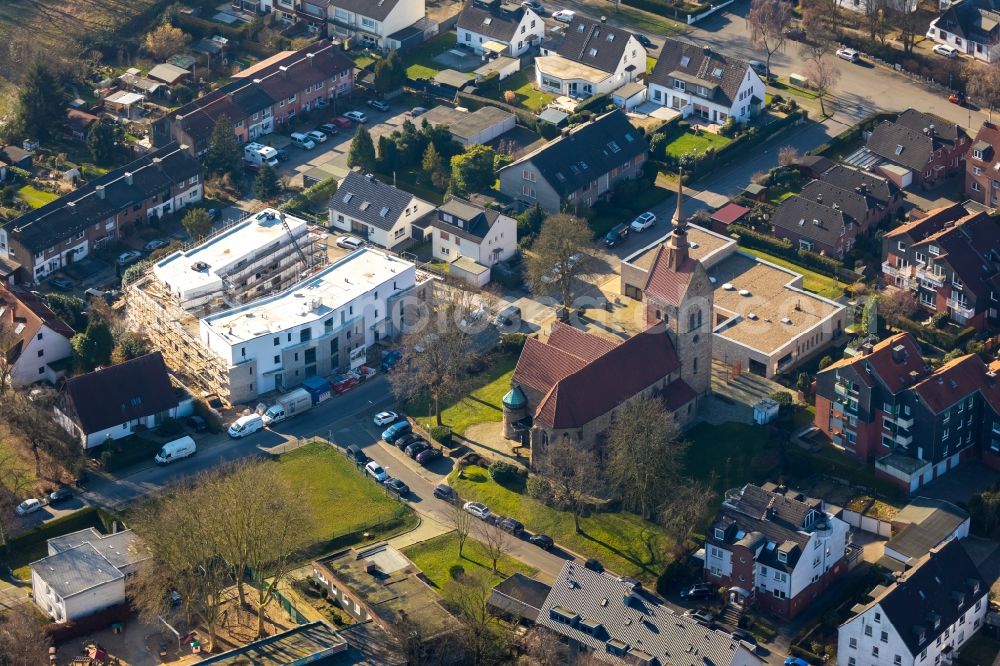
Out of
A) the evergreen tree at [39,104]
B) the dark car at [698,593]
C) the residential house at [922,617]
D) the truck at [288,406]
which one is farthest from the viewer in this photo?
the evergreen tree at [39,104]

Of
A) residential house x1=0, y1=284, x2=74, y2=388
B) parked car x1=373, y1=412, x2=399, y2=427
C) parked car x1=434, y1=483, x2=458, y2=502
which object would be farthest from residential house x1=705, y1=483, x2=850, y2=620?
residential house x1=0, y1=284, x2=74, y2=388

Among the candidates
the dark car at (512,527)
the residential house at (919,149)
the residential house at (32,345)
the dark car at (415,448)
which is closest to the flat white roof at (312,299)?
the residential house at (32,345)

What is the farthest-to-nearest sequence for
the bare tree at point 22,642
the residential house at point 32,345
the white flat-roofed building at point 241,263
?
the white flat-roofed building at point 241,263 → the residential house at point 32,345 → the bare tree at point 22,642

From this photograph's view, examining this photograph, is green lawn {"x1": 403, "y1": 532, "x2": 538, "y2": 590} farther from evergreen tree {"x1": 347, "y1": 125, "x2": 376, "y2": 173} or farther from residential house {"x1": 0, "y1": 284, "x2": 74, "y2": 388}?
evergreen tree {"x1": 347, "y1": 125, "x2": 376, "y2": 173}

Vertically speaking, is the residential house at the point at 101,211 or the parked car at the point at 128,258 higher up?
the residential house at the point at 101,211

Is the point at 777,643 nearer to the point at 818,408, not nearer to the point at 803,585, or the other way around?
the point at 803,585

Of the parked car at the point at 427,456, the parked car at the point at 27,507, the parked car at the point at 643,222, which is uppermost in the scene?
the parked car at the point at 643,222

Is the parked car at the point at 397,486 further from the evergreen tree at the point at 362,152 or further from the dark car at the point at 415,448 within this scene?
the evergreen tree at the point at 362,152
